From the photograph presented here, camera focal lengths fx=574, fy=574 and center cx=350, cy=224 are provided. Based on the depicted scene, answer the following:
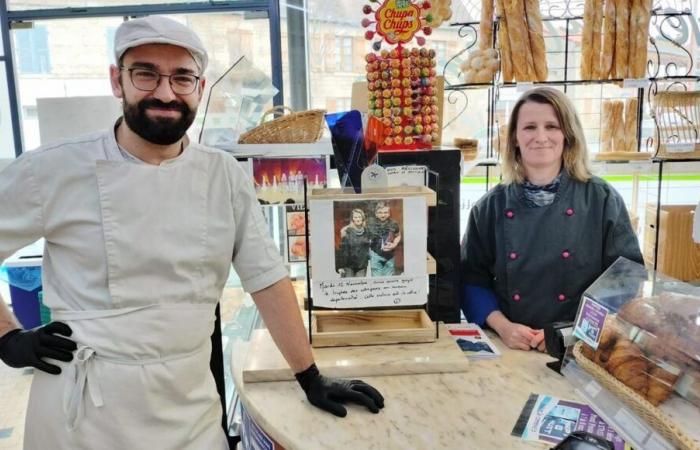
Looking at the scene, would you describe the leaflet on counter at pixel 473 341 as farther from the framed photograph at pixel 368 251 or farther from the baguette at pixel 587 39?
the baguette at pixel 587 39

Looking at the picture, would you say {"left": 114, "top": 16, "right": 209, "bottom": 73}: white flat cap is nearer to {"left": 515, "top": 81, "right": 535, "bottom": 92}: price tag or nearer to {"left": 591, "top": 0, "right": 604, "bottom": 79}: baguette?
{"left": 515, "top": 81, "right": 535, "bottom": 92}: price tag

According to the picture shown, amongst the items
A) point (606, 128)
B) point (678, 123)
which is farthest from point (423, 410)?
point (678, 123)

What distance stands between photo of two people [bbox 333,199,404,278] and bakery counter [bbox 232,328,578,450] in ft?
0.67

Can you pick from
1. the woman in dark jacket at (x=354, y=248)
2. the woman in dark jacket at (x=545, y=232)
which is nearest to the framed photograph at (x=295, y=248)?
the woman in dark jacket at (x=354, y=248)

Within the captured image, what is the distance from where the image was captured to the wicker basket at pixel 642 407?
2.50ft

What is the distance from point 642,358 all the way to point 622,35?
9.19 ft

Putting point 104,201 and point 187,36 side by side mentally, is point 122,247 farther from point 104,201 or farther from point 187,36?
point 187,36

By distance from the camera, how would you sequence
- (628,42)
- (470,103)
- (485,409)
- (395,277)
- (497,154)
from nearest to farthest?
(485,409) → (395,277) → (628,42) → (497,154) → (470,103)

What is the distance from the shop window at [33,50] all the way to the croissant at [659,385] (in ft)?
16.5

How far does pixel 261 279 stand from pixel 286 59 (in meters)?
3.39

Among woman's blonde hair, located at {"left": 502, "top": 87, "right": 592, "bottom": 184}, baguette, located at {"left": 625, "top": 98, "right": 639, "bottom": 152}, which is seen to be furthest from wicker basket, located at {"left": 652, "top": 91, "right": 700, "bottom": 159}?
woman's blonde hair, located at {"left": 502, "top": 87, "right": 592, "bottom": 184}

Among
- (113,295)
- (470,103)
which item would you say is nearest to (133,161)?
(113,295)

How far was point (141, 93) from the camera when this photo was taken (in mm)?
1174

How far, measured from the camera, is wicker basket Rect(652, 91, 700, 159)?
346 centimetres
